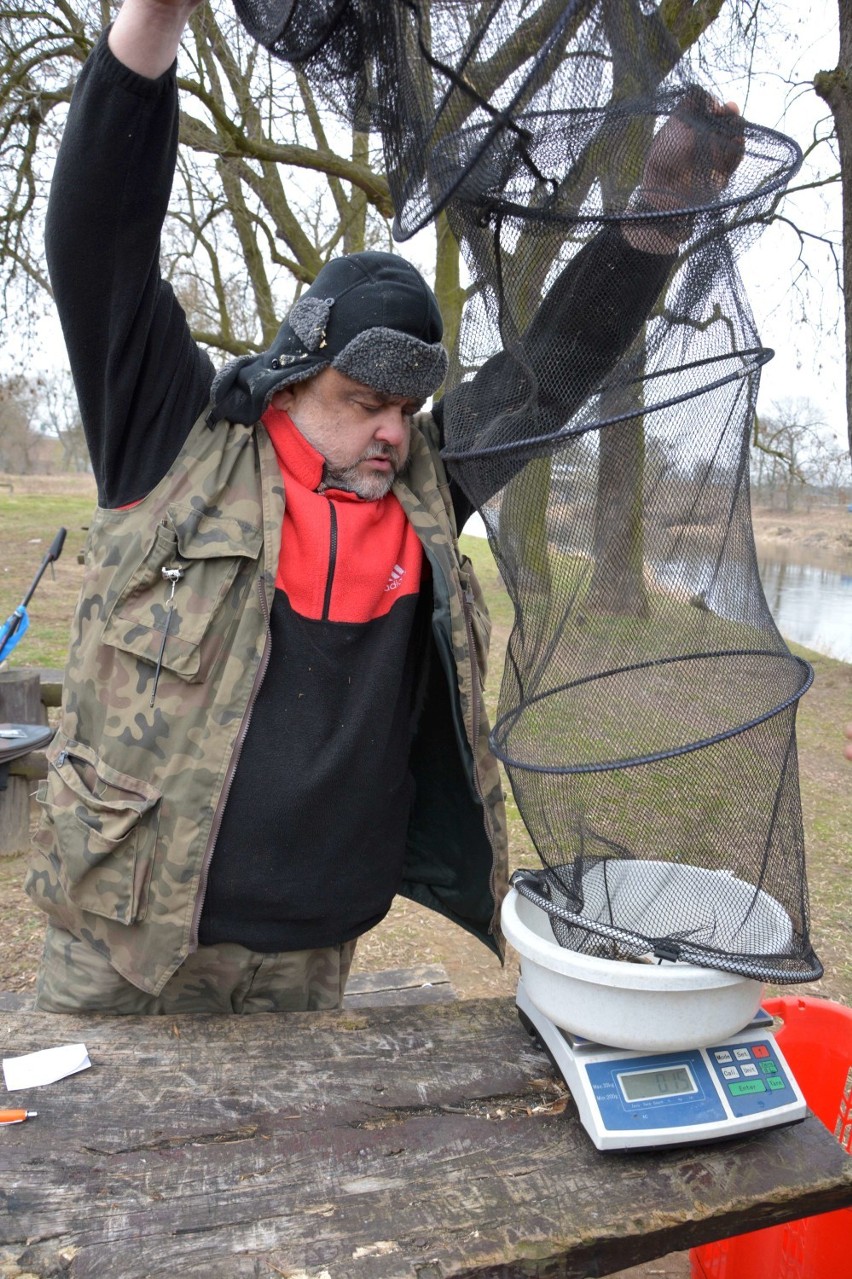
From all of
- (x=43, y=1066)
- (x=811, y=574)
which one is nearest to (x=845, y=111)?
(x=43, y=1066)

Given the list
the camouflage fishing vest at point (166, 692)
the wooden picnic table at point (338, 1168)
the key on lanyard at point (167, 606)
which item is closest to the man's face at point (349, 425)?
the camouflage fishing vest at point (166, 692)

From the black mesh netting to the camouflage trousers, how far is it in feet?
2.18

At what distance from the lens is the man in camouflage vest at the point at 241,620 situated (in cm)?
183

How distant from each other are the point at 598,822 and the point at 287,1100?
31.8 inches

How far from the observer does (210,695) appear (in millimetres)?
1886

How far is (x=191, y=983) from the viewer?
204cm

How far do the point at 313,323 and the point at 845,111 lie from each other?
10.4 ft

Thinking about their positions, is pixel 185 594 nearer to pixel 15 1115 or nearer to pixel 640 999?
pixel 15 1115

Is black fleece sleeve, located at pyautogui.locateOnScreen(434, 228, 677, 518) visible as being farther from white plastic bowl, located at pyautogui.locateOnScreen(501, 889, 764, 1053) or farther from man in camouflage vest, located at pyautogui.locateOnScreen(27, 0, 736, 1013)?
white plastic bowl, located at pyautogui.locateOnScreen(501, 889, 764, 1053)

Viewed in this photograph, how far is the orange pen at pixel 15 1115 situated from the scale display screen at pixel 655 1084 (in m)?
1.07

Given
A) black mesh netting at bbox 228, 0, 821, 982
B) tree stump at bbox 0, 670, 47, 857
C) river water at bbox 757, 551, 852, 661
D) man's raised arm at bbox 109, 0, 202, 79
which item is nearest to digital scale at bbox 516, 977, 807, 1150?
black mesh netting at bbox 228, 0, 821, 982

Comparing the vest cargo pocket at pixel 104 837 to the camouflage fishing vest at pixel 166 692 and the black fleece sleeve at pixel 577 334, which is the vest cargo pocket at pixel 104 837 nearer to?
the camouflage fishing vest at pixel 166 692

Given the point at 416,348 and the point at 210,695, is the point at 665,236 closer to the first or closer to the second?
the point at 416,348

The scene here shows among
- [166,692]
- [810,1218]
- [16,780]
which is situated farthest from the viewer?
[16,780]
